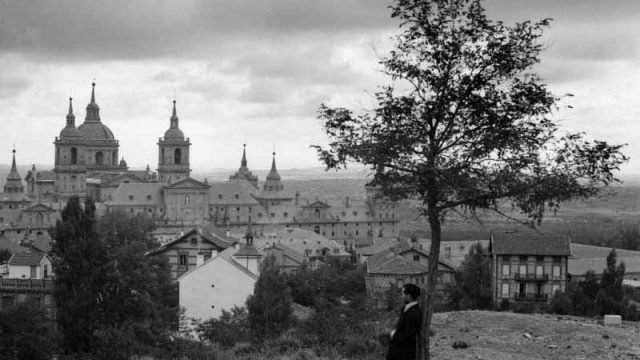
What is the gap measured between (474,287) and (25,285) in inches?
917

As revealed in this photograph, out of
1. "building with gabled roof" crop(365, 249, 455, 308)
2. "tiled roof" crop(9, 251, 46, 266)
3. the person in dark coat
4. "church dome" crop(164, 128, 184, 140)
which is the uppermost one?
"church dome" crop(164, 128, 184, 140)

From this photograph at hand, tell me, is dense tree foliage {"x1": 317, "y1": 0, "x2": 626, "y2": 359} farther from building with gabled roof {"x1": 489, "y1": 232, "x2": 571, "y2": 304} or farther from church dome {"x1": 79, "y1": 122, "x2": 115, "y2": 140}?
church dome {"x1": 79, "y1": 122, "x2": 115, "y2": 140}

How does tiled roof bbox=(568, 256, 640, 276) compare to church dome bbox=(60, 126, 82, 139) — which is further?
church dome bbox=(60, 126, 82, 139)

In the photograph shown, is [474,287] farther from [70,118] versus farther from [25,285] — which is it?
[70,118]

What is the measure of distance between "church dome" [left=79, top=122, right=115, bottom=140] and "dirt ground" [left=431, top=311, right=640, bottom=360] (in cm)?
13239

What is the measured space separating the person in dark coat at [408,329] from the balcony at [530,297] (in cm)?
4836

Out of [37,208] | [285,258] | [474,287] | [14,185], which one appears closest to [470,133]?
[474,287]

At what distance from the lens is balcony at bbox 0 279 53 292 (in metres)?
51.3

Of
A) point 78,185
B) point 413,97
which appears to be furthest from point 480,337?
point 78,185

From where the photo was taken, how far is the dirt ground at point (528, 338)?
22.2 meters

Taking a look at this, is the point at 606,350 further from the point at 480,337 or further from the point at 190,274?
the point at 190,274

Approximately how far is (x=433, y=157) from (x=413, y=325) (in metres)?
5.38

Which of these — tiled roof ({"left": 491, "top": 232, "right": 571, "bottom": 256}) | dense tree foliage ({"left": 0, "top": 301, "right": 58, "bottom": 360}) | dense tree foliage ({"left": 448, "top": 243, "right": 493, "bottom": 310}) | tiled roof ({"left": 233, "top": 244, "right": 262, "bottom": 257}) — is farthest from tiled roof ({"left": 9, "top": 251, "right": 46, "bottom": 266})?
tiled roof ({"left": 491, "top": 232, "right": 571, "bottom": 256})

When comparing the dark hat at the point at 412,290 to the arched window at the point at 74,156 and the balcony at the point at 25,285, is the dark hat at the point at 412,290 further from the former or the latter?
the arched window at the point at 74,156
